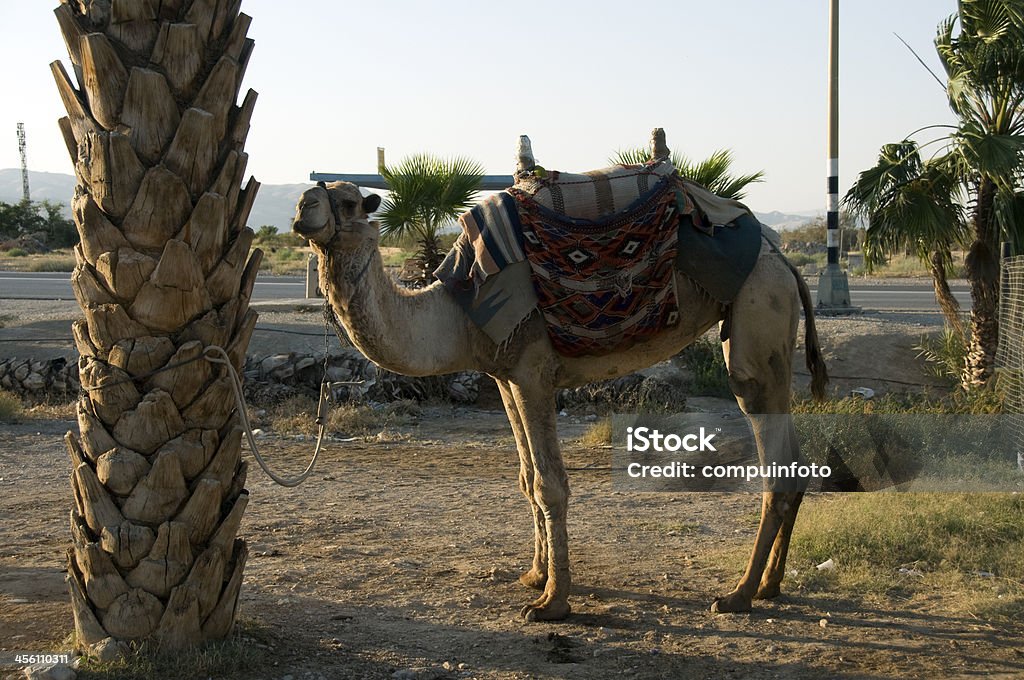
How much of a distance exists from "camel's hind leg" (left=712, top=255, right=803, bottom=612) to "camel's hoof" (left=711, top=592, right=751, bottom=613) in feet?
0.68

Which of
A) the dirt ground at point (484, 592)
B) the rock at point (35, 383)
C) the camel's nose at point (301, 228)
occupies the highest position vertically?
the camel's nose at point (301, 228)

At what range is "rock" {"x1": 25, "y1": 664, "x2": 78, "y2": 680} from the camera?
466 cm

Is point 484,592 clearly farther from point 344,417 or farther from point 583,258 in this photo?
point 344,417

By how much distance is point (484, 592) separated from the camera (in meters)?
6.44

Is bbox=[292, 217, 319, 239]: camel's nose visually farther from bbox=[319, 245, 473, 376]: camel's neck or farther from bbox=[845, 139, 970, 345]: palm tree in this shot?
bbox=[845, 139, 970, 345]: palm tree

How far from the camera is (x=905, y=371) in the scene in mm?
13312

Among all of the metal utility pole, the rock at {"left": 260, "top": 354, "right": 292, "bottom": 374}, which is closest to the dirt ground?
the rock at {"left": 260, "top": 354, "right": 292, "bottom": 374}

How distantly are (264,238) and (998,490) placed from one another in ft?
198

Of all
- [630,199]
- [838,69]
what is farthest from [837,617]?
[838,69]

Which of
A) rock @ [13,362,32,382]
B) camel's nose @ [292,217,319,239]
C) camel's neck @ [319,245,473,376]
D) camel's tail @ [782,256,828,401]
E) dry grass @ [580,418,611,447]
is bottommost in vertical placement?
dry grass @ [580,418,611,447]

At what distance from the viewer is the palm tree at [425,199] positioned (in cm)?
1283

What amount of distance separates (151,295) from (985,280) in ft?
30.4

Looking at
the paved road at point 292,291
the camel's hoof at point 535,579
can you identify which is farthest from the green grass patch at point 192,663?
the paved road at point 292,291

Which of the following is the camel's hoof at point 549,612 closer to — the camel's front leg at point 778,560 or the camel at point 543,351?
the camel at point 543,351
